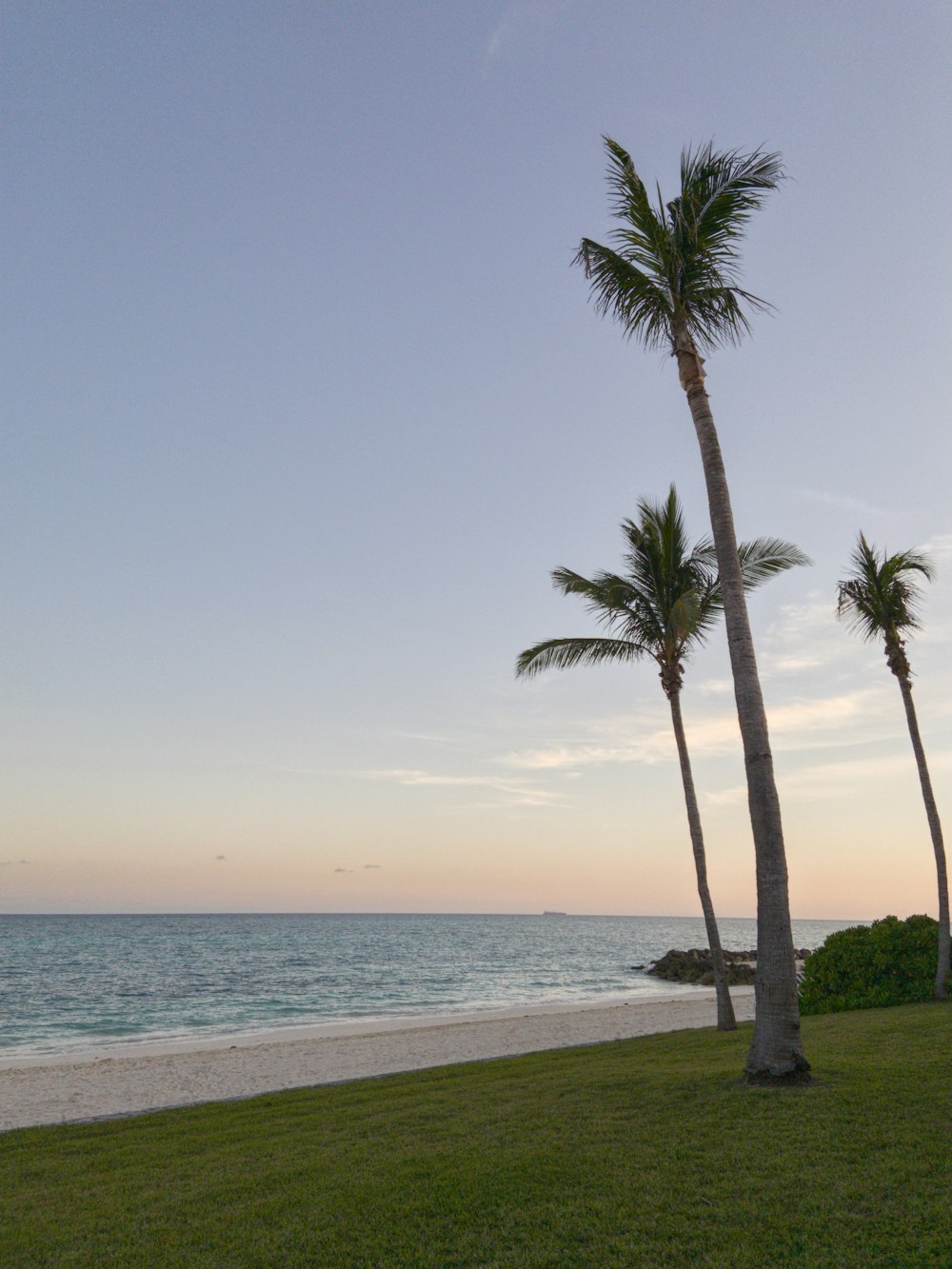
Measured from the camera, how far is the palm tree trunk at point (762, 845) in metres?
8.07

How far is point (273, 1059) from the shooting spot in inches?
735

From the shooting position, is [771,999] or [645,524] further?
[645,524]

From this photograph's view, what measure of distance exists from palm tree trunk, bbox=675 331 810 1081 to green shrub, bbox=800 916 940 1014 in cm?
1088

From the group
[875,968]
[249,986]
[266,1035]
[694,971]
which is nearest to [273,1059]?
[266,1035]

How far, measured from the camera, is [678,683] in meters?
16.8

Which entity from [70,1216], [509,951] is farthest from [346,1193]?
[509,951]

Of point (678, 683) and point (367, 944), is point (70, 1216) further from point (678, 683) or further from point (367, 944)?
point (367, 944)

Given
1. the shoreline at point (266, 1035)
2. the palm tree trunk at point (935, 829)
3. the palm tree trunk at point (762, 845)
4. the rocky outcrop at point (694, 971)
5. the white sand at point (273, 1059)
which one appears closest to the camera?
the palm tree trunk at point (762, 845)

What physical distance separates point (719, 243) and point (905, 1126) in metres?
10.4

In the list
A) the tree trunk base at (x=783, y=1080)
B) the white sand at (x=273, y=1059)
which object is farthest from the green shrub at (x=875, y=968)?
the tree trunk base at (x=783, y=1080)

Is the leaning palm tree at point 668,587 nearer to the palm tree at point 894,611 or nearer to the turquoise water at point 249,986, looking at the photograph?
the palm tree at point 894,611

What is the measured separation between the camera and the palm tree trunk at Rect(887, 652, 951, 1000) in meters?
17.3

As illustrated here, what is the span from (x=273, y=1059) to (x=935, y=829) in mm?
16470

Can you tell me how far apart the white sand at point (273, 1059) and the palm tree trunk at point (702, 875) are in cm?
402
